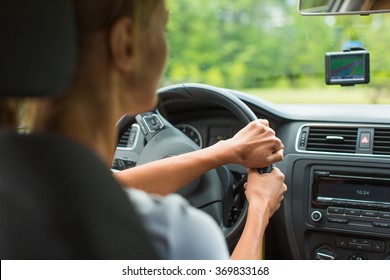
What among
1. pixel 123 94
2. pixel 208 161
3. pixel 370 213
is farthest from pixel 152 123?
pixel 123 94

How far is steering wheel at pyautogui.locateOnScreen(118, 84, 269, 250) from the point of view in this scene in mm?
2525

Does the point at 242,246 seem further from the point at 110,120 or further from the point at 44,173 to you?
the point at 44,173

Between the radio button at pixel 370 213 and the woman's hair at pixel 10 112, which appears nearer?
the woman's hair at pixel 10 112

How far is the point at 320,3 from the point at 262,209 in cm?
92

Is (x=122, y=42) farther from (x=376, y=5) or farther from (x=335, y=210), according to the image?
(x=335, y=210)

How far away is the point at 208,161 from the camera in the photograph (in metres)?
2.26

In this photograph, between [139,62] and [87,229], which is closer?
[87,229]

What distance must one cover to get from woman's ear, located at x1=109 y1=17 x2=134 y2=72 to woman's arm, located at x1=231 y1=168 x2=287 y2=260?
0.97m

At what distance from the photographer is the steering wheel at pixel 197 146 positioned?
253 cm

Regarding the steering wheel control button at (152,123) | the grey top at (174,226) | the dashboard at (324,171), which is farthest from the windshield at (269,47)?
the grey top at (174,226)

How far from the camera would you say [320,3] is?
8.24ft

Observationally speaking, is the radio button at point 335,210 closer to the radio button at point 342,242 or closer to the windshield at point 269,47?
the radio button at point 342,242

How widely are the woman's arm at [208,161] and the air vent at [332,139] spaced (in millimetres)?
696
